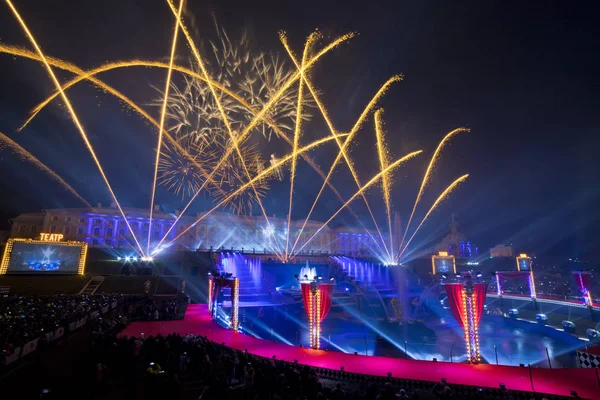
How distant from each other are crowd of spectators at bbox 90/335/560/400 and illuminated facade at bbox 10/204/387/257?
52946 millimetres

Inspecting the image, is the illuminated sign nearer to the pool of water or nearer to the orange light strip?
the orange light strip

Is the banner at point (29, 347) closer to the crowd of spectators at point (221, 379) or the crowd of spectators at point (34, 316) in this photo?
the crowd of spectators at point (34, 316)

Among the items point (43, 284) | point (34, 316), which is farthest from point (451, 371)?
point (43, 284)

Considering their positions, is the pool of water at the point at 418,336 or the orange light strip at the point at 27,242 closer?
the pool of water at the point at 418,336

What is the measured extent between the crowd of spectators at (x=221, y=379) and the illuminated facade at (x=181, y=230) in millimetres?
52946

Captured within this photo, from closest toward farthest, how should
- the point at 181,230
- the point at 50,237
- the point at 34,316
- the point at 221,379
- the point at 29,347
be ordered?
the point at 221,379 → the point at 29,347 → the point at 34,316 → the point at 50,237 → the point at 181,230

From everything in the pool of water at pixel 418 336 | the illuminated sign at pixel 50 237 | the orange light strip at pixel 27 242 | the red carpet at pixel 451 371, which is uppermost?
the illuminated sign at pixel 50 237

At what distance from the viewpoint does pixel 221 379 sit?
404 inches

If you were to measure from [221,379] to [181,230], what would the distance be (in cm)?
6965

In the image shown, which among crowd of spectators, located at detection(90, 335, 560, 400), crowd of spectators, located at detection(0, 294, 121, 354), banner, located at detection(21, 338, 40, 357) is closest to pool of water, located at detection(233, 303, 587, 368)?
crowd of spectators, located at detection(90, 335, 560, 400)

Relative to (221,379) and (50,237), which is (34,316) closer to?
(221,379)

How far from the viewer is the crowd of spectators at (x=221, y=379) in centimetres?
871

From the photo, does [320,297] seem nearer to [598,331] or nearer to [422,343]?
[422,343]

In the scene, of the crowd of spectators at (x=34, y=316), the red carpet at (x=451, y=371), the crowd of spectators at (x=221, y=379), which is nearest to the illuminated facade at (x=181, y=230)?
the crowd of spectators at (x=34, y=316)
